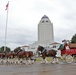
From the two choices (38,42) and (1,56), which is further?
(38,42)

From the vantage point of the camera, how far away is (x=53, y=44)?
112 meters

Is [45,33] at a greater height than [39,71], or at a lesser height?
greater

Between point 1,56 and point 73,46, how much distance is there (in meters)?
19.5

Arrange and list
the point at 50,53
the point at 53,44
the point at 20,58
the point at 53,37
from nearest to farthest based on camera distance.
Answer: the point at 20,58, the point at 50,53, the point at 53,44, the point at 53,37

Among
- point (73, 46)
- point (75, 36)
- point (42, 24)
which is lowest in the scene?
point (73, 46)

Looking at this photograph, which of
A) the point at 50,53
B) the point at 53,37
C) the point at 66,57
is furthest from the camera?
the point at 53,37

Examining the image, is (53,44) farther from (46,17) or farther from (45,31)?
(46,17)

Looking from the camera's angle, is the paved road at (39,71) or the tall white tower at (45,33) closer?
the paved road at (39,71)

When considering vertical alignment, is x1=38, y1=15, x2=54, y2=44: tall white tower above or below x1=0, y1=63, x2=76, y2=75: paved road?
above

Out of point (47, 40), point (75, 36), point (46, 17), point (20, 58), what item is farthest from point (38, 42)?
point (20, 58)

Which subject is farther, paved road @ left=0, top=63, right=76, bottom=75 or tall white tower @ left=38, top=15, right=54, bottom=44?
tall white tower @ left=38, top=15, right=54, bottom=44

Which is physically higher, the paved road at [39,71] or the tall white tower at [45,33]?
the tall white tower at [45,33]

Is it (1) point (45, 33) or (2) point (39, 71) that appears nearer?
(2) point (39, 71)

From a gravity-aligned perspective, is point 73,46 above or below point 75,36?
below
